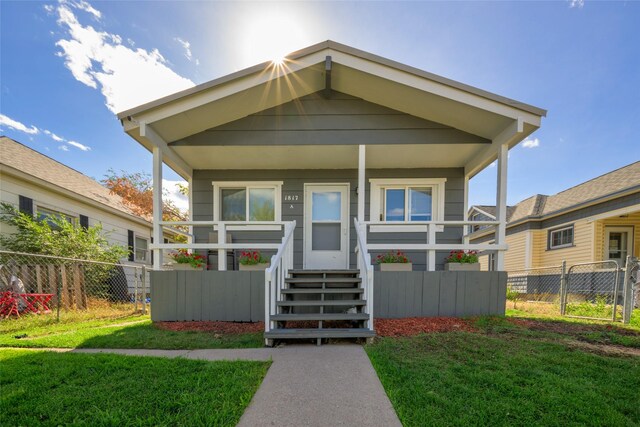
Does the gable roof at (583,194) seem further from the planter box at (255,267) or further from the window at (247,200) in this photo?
the planter box at (255,267)

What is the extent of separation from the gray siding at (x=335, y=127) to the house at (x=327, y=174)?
0.02 metres

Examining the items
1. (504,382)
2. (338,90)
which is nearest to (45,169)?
(338,90)

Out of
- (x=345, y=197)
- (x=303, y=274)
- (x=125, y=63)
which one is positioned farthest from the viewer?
(x=125, y=63)

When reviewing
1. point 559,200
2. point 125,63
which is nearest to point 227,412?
point 125,63

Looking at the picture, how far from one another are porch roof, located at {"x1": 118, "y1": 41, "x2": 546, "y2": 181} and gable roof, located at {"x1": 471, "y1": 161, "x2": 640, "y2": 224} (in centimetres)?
653

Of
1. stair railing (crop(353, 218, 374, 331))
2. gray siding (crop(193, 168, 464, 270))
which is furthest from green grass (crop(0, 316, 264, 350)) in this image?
gray siding (crop(193, 168, 464, 270))

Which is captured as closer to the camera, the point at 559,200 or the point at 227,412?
the point at 227,412

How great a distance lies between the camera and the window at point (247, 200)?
6.46m

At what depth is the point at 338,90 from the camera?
513 cm

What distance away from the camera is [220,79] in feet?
14.6

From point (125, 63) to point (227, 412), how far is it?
42.4 ft

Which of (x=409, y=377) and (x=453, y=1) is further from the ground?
(x=453, y=1)

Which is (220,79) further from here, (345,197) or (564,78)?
(564,78)

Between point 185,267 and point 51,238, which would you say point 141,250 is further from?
point 185,267
